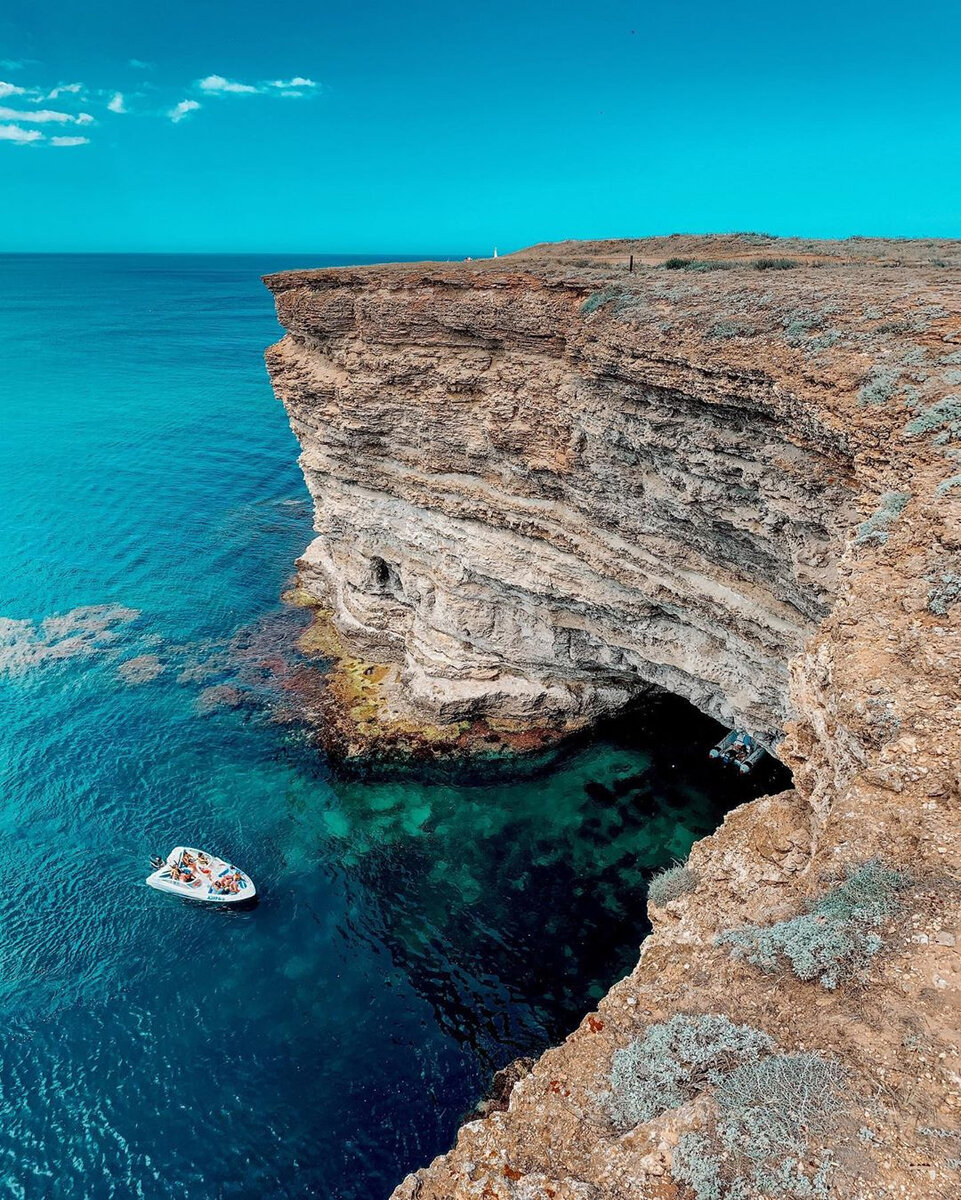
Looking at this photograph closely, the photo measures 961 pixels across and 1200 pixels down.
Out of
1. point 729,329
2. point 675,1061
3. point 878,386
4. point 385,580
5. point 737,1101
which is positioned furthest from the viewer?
Result: point 385,580

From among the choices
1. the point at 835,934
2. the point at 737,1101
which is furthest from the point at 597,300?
the point at 737,1101

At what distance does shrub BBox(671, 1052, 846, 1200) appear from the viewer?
18.3ft

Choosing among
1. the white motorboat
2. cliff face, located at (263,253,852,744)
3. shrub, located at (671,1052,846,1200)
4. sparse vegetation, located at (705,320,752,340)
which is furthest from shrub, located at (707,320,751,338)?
the white motorboat

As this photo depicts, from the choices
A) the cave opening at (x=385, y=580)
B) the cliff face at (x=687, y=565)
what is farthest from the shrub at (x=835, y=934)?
the cave opening at (x=385, y=580)

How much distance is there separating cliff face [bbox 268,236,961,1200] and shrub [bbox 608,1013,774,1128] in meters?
0.23

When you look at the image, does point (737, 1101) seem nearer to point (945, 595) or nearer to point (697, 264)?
point (945, 595)

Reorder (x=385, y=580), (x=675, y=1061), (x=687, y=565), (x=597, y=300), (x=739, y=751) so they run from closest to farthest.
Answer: (x=675, y=1061)
(x=597, y=300)
(x=687, y=565)
(x=739, y=751)
(x=385, y=580)

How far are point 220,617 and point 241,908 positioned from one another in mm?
17532

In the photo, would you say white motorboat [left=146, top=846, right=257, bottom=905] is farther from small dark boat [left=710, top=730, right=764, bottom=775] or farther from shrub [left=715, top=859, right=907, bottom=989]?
shrub [left=715, top=859, right=907, bottom=989]

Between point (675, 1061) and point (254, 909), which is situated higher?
point (675, 1061)

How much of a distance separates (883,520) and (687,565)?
28.5 ft

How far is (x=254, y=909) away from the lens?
2214 centimetres


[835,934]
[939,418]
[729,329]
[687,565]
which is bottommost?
[687,565]

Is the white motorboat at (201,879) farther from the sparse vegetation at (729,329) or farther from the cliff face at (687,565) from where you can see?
the sparse vegetation at (729,329)
